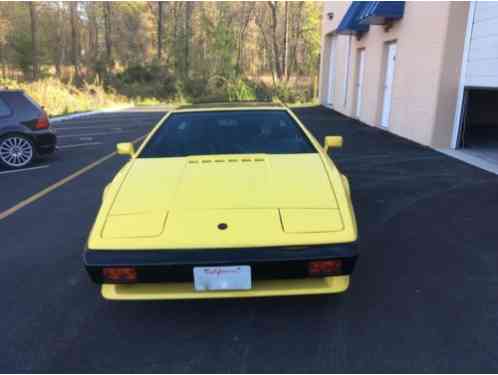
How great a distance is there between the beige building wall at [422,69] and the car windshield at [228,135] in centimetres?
599

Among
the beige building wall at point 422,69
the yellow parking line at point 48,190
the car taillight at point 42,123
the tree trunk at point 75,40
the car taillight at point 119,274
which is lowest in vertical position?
the yellow parking line at point 48,190

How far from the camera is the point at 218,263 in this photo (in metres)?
2.31

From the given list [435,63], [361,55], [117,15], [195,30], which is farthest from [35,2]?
[435,63]

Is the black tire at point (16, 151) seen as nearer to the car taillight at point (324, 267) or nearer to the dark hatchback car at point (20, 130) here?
the dark hatchback car at point (20, 130)

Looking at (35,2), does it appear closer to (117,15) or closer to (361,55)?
(117,15)

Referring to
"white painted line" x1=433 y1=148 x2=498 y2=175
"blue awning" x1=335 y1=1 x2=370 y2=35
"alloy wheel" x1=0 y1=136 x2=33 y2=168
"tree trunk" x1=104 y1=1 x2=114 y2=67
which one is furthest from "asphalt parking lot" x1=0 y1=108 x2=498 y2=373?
"tree trunk" x1=104 y1=1 x2=114 y2=67

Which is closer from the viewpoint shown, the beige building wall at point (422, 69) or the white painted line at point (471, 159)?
the white painted line at point (471, 159)

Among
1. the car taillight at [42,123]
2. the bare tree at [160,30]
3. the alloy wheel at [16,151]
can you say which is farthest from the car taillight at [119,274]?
the bare tree at [160,30]

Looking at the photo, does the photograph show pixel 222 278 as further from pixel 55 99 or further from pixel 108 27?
pixel 108 27

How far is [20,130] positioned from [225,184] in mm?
6077

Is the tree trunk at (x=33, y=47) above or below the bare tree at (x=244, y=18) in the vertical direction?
below

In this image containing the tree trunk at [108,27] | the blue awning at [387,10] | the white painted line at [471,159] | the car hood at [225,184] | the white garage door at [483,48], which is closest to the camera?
the car hood at [225,184]

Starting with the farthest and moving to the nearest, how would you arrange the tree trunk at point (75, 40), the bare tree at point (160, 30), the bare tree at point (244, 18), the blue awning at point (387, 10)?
the bare tree at point (244, 18) → the bare tree at point (160, 30) → the tree trunk at point (75, 40) → the blue awning at point (387, 10)

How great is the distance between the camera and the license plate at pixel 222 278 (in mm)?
2320
